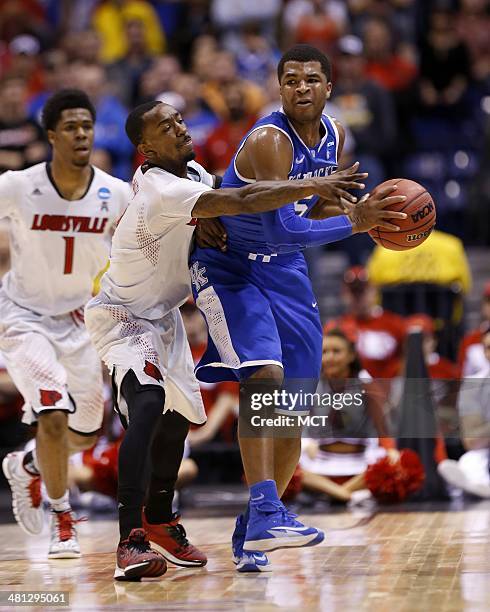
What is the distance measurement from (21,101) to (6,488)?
3505 mm

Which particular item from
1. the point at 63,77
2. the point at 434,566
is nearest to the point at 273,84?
the point at 63,77

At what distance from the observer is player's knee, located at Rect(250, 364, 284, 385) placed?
5.32 m

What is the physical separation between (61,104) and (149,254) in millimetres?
1369

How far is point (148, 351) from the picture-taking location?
18.2 feet

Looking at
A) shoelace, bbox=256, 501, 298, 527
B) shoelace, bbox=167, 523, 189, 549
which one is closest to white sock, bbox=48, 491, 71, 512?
shoelace, bbox=167, 523, 189, 549

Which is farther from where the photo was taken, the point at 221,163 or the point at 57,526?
the point at 221,163

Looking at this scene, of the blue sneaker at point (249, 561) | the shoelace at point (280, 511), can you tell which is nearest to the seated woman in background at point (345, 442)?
the blue sneaker at point (249, 561)

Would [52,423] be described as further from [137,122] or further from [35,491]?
[137,122]

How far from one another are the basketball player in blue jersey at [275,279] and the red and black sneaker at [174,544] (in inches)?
8.0

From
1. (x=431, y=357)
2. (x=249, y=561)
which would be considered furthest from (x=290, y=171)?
(x=431, y=357)

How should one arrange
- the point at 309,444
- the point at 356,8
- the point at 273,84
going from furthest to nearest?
the point at 356,8 < the point at 273,84 < the point at 309,444

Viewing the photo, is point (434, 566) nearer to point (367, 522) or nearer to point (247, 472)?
point (247, 472)

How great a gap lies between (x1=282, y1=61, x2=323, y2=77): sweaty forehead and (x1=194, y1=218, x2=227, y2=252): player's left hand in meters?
0.74

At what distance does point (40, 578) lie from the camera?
216 inches
